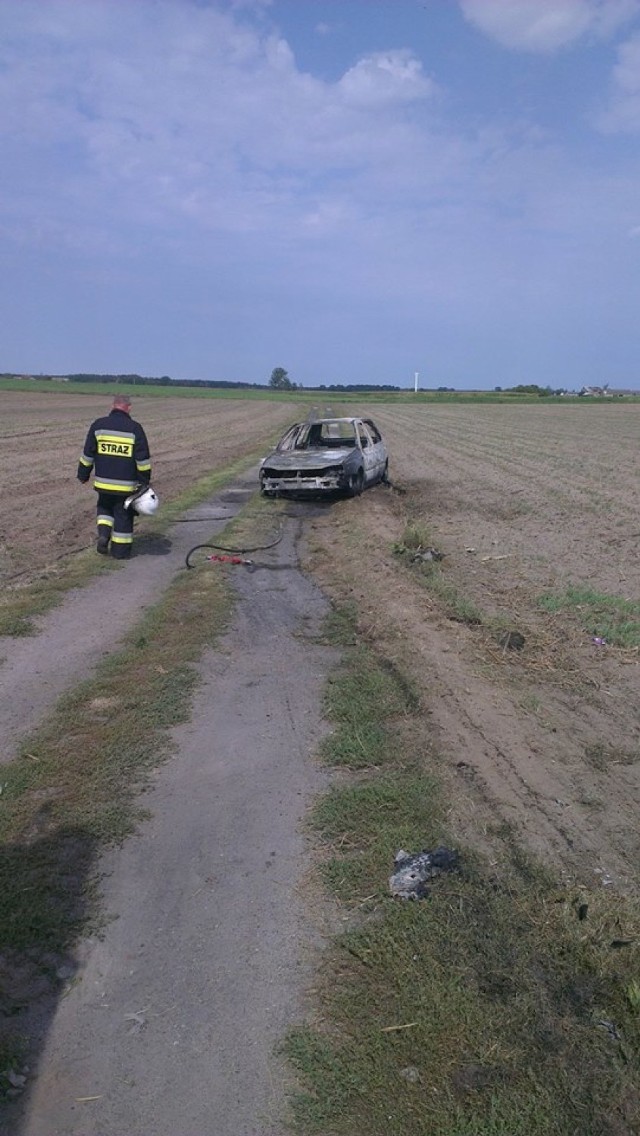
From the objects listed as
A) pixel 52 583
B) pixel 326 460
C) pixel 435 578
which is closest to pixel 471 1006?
pixel 435 578

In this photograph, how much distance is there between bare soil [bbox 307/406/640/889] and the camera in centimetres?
438

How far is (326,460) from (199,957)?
13195 mm

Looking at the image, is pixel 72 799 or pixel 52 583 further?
pixel 52 583

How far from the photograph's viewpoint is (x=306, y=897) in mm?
3703

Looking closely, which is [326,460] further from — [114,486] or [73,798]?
[73,798]

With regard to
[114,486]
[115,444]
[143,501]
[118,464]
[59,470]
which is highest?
[115,444]

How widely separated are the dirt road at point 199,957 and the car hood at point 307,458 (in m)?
10.4

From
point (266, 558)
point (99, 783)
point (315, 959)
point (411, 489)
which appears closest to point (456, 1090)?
point (315, 959)

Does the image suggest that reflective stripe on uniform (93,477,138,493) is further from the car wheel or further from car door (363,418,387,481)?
car door (363,418,387,481)

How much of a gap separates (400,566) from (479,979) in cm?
731

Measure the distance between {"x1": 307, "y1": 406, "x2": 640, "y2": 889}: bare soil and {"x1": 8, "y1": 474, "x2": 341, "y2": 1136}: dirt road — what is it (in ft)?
3.23

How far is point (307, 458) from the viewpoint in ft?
53.6

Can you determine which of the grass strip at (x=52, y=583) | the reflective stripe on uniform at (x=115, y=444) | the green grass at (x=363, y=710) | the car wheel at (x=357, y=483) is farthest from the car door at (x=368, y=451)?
the green grass at (x=363, y=710)

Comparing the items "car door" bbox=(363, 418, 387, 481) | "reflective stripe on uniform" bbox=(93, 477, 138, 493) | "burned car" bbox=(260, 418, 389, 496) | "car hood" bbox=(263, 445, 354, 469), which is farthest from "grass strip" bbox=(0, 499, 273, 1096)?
"car door" bbox=(363, 418, 387, 481)
